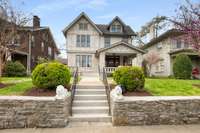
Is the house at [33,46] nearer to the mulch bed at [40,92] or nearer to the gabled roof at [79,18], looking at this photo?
the gabled roof at [79,18]

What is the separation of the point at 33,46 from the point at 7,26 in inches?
673

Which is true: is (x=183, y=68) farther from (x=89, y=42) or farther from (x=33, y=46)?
(x=33, y=46)

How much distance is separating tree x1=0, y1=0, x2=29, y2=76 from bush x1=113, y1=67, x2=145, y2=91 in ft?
24.1

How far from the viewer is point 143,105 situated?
897cm

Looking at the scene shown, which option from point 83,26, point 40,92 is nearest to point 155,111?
point 40,92

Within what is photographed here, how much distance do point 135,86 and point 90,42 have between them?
1957 cm

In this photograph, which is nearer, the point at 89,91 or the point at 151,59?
the point at 89,91

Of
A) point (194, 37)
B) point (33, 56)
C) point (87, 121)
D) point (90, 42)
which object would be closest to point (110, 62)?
point (90, 42)

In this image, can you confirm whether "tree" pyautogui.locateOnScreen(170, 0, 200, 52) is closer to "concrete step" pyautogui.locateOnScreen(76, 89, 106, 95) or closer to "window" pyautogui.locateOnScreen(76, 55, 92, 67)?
"concrete step" pyautogui.locateOnScreen(76, 89, 106, 95)

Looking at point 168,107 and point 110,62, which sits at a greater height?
point 110,62

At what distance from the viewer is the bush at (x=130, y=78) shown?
37.3 ft

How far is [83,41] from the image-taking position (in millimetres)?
30219

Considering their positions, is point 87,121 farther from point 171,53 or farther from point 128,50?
point 171,53

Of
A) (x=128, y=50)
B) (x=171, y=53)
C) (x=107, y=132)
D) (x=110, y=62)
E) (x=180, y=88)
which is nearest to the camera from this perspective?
(x=107, y=132)
